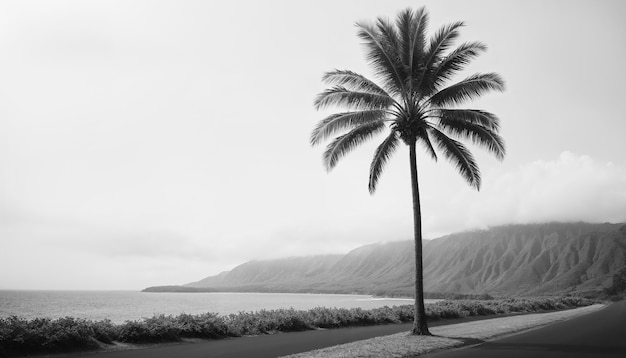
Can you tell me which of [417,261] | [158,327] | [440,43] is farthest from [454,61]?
[158,327]

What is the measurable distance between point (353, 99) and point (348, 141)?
2139 millimetres

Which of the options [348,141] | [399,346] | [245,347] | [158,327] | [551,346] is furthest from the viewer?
[348,141]

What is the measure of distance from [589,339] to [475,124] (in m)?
11.2

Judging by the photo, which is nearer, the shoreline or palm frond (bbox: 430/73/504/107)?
the shoreline

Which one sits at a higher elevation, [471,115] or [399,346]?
[471,115]

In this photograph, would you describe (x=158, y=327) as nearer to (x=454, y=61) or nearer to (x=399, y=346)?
(x=399, y=346)

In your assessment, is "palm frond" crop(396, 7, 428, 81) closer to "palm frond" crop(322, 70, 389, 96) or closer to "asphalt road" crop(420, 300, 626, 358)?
"palm frond" crop(322, 70, 389, 96)

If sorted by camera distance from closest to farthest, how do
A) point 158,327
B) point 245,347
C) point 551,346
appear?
point 245,347
point 551,346
point 158,327

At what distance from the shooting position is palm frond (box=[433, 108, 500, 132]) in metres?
23.4

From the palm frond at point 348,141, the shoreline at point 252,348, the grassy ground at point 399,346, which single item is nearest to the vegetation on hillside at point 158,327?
the shoreline at point 252,348

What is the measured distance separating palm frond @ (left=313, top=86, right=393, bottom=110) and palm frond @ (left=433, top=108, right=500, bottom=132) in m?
2.69

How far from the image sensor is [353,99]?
2367 cm

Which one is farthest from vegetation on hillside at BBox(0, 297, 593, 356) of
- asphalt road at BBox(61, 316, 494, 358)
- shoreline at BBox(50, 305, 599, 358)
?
asphalt road at BBox(61, 316, 494, 358)

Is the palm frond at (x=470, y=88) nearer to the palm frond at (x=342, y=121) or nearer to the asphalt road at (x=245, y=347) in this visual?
the palm frond at (x=342, y=121)
